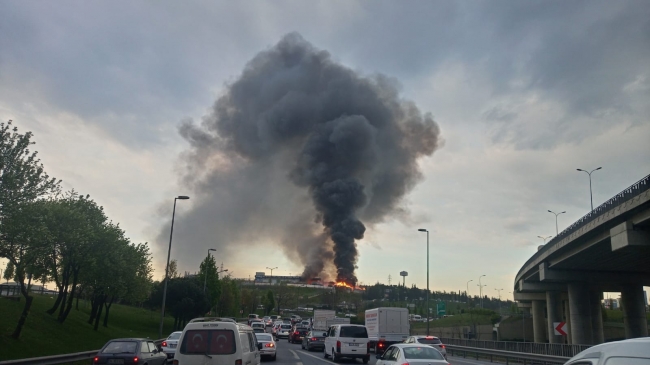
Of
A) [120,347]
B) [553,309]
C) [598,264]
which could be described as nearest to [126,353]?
[120,347]

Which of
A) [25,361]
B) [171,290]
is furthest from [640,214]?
[171,290]

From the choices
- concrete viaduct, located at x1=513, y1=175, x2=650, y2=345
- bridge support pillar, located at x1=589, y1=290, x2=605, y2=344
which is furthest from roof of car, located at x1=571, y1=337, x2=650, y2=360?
bridge support pillar, located at x1=589, y1=290, x2=605, y2=344

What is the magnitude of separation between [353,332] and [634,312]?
37.7 metres

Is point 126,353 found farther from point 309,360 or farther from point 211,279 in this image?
point 211,279

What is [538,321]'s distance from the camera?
74250 millimetres

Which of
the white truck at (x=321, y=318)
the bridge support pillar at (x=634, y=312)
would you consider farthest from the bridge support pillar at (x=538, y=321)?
the white truck at (x=321, y=318)

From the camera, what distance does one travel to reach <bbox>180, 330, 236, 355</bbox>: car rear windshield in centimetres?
1244

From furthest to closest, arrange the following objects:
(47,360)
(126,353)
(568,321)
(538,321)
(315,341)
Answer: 1. (568,321)
2. (538,321)
3. (315,341)
4. (47,360)
5. (126,353)

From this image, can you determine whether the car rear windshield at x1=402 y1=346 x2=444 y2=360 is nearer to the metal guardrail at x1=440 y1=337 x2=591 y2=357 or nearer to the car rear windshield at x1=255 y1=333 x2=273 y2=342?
the car rear windshield at x1=255 y1=333 x2=273 y2=342

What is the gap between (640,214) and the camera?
30.5 meters

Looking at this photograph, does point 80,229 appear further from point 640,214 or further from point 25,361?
point 640,214

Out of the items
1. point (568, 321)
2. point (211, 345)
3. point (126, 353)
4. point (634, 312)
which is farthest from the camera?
point (568, 321)

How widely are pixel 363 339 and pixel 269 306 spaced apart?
111942 mm

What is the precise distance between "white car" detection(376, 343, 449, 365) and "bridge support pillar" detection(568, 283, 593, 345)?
41608 mm
